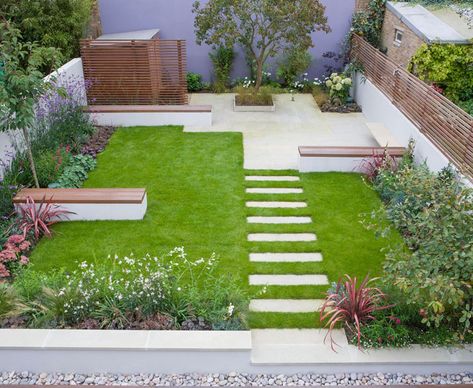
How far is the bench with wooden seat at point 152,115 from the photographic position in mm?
11273

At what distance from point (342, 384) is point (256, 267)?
2041 mm

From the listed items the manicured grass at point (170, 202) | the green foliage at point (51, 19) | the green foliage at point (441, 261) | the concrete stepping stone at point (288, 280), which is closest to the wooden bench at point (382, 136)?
the manicured grass at point (170, 202)

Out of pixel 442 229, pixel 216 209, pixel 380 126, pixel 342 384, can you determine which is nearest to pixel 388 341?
pixel 342 384

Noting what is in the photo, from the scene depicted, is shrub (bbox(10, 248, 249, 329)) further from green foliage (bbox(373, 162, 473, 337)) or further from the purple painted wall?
the purple painted wall

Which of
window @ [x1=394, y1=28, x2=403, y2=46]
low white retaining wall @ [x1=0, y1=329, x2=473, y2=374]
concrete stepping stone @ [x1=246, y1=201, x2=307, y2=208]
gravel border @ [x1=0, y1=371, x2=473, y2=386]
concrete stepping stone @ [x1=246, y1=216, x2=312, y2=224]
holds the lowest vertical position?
concrete stepping stone @ [x1=246, y1=201, x2=307, y2=208]

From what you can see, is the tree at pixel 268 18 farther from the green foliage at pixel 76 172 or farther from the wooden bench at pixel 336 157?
the green foliage at pixel 76 172

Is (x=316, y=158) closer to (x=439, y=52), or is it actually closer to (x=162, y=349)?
(x=439, y=52)

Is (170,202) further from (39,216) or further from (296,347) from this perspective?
(296,347)

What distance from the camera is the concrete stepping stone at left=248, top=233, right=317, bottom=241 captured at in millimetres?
6988

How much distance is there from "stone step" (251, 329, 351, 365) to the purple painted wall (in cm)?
1060

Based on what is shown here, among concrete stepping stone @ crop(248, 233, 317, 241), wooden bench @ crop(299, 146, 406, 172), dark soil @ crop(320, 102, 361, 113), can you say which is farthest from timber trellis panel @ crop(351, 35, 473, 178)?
concrete stepping stone @ crop(248, 233, 317, 241)

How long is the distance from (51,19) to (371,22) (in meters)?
8.37

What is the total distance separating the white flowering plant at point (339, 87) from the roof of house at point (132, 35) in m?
4.98

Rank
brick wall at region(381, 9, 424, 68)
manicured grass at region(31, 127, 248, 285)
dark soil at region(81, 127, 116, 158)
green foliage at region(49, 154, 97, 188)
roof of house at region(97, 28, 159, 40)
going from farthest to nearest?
roof of house at region(97, 28, 159, 40)
brick wall at region(381, 9, 424, 68)
dark soil at region(81, 127, 116, 158)
green foliage at region(49, 154, 97, 188)
manicured grass at region(31, 127, 248, 285)
